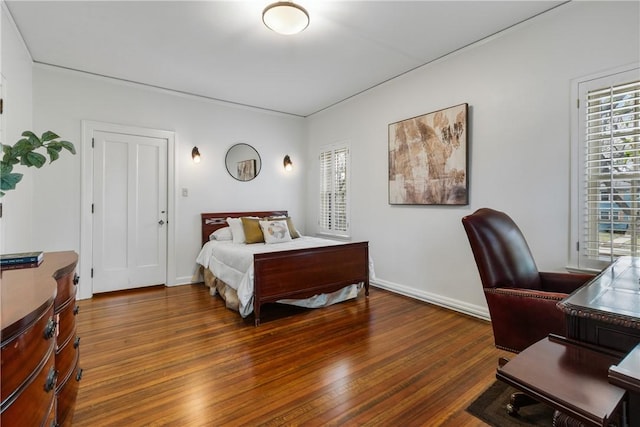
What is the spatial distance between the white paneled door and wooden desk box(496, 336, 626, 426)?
4432 millimetres

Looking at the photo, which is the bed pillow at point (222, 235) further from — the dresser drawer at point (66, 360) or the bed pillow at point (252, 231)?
the dresser drawer at point (66, 360)

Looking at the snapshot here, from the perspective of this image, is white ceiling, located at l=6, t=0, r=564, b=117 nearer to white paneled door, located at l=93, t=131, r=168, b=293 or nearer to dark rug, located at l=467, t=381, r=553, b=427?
white paneled door, located at l=93, t=131, r=168, b=293

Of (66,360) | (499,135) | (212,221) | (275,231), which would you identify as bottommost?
(66,360)

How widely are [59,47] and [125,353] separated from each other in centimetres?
316

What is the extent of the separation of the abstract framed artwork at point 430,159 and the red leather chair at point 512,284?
1.23 metres

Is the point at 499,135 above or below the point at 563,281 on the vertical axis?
above

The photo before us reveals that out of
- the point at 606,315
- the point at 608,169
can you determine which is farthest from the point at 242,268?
the point at 608,169

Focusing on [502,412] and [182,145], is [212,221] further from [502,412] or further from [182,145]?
[502,412]

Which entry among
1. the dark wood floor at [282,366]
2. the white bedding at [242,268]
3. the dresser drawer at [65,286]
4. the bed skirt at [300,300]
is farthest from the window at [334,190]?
the dresser drawer at [65,286]

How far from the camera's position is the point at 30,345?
0.95 metres

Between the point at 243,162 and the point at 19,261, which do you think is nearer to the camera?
the point at 19,261

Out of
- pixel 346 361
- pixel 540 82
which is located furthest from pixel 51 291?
pixel 540 82

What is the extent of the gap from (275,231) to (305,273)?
1118 mm

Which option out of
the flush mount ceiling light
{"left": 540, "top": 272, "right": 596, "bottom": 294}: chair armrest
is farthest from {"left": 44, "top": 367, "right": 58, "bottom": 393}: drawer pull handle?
{"left": 540, "top": 272, "right": 596, "bottom": 294}: chair armrest
